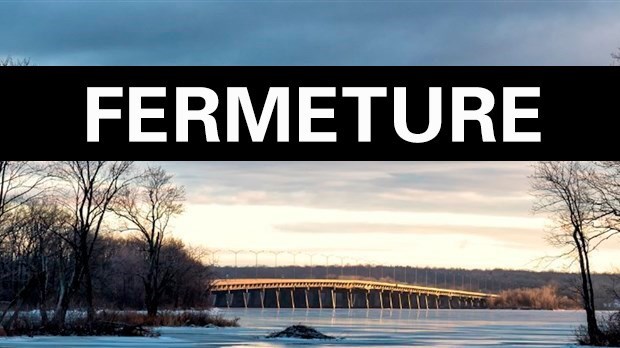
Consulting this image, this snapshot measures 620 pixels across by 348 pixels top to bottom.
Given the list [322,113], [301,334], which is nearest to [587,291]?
[301,334]

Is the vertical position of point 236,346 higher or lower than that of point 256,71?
lower

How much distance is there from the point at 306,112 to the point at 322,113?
33 cm

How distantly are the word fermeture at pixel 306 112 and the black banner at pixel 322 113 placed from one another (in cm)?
2

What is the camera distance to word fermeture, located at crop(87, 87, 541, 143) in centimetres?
2181

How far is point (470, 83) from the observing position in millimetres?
21969

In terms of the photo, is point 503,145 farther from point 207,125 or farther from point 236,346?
point 236,346

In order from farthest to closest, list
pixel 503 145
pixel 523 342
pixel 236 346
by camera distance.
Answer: pixel 523 342 → pixel 236 346 → pixel 503 145

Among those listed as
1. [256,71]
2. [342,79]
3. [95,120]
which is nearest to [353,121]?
[342,79]

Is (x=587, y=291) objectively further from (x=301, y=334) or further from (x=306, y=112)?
Result: (x=306, y=112)

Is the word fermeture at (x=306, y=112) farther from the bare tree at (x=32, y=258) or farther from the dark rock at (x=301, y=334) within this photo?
the dark rock at (x=301, y=334)

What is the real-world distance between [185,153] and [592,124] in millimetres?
8841

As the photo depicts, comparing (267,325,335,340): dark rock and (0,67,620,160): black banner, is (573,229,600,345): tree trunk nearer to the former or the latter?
(267,325,335,340): dark rock

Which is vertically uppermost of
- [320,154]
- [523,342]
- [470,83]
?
[470,83]

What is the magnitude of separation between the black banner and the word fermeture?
0.02m
